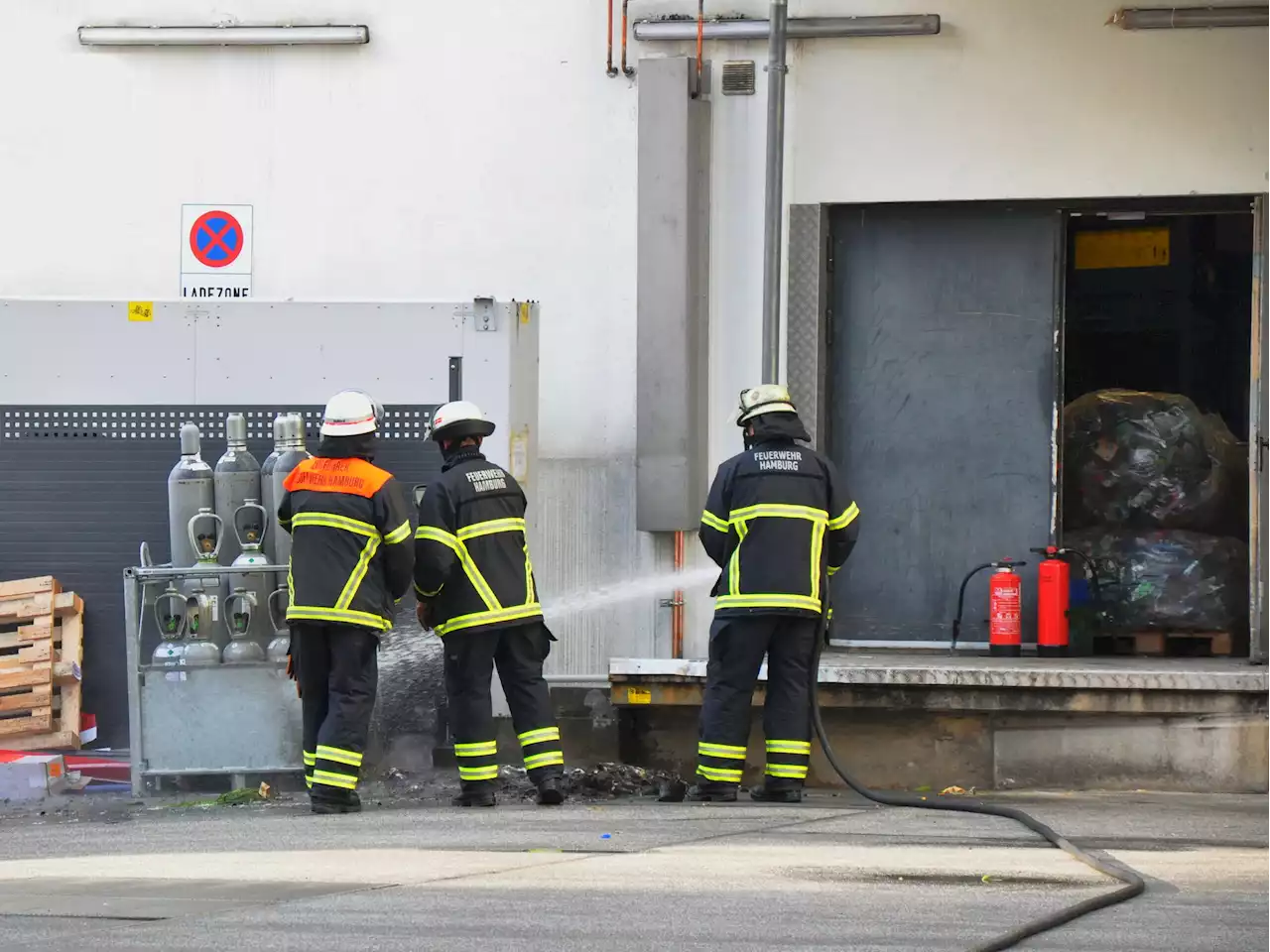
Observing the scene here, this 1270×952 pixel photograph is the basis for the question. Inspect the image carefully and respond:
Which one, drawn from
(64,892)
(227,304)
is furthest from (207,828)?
(227,304)

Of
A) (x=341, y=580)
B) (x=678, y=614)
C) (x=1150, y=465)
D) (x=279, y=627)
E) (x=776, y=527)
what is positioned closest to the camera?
(x=341, y=580)

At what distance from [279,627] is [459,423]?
1.39m

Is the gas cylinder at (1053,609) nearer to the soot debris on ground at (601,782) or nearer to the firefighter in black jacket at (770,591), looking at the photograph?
the firefighter in black jacket at (770,591)

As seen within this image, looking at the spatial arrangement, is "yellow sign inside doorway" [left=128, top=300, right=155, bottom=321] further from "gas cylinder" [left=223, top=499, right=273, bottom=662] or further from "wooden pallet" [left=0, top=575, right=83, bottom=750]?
"wooden pallet" [left=0, top=575, right=83, bottom=750]

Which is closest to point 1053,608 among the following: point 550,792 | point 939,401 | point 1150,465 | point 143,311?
point 1150,465

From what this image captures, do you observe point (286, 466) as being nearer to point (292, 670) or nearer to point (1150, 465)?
point (292, 670)

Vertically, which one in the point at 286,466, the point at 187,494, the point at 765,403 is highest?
the point at 765,403

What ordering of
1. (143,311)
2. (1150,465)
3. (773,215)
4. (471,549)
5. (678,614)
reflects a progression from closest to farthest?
(471,549) → (143,311) → (773,215) → (678,614) → (1150,465)

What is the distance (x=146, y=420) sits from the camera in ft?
29.4

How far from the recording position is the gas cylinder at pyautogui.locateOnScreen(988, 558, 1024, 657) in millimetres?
9602

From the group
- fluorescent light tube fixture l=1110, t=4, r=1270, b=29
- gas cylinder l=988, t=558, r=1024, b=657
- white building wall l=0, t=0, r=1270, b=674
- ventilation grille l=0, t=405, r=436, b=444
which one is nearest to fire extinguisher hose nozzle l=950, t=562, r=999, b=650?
gas cylinder l=988, t=558, r=1024, b=657

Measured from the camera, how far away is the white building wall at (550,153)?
952 cm

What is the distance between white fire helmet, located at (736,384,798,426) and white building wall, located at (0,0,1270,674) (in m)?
1.21

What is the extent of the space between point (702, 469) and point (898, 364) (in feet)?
3.95
